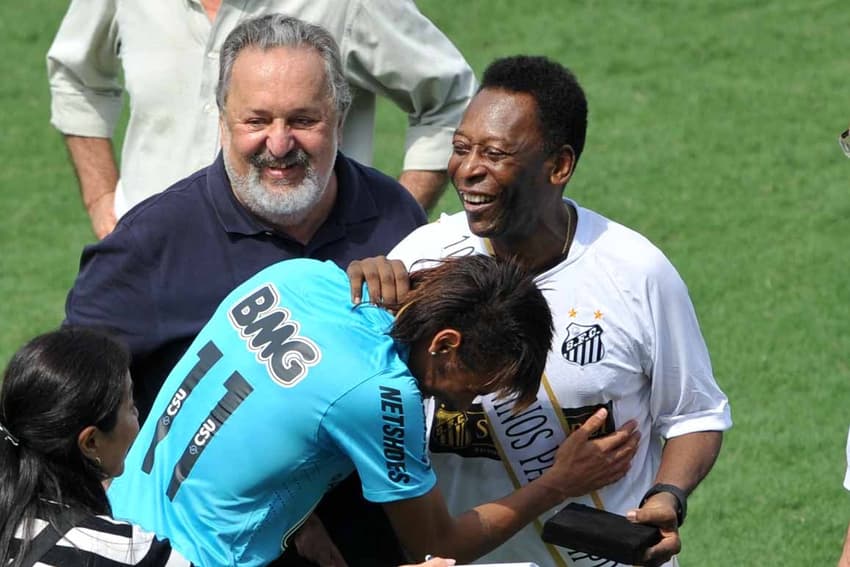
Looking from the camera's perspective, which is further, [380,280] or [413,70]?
[413,70]

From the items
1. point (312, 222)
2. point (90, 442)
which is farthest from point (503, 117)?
point (90, 442)

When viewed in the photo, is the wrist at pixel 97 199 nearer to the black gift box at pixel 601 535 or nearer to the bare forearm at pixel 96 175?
the bare forearm at pixel 96 175

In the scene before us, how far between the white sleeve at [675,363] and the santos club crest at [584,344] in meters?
0.12

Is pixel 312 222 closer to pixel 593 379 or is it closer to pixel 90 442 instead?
pixel 593 379

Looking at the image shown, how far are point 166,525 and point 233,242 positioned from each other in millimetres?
855

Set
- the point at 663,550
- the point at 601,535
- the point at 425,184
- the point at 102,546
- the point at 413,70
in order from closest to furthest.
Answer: the point at 102,546
the point at 601,535
the point at 663,550
the point at 413,70
the point at 425,184

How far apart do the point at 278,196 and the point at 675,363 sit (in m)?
1.04

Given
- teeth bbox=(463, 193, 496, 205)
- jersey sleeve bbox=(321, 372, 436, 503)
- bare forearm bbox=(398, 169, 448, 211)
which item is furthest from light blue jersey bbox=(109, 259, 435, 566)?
bare forearm bbox=(398, 169, 448, 211)

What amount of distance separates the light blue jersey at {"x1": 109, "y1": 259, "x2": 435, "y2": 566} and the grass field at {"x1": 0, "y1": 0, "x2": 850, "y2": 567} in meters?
3.11

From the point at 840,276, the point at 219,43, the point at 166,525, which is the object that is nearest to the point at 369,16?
the point at 219,43

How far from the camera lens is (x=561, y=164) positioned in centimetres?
393

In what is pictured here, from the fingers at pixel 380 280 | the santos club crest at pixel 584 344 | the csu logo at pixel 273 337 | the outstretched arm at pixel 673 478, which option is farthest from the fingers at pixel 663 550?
the csu logo at pixel 273 337

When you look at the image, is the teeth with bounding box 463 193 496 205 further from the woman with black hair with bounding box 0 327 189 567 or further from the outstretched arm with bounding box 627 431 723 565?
the woman with black hair with bounding box 0 327 189 567

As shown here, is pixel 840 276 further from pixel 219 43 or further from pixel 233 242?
pixel 233 242
